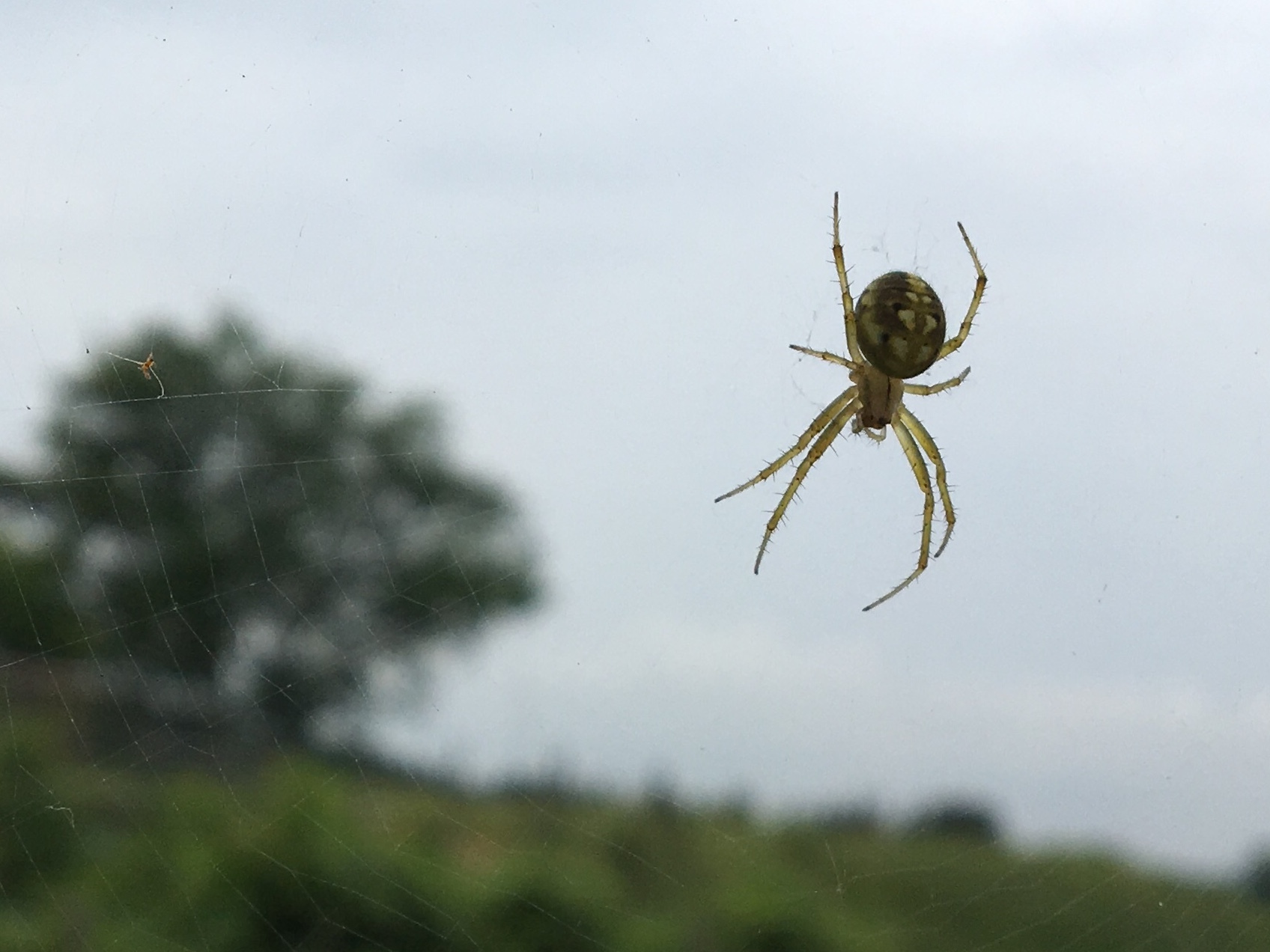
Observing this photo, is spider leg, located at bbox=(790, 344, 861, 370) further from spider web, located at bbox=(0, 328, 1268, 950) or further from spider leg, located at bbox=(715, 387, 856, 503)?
spider web, located at bbox=(0, 328, 1268, 950)

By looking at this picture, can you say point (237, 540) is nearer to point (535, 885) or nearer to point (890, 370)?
point (535, 885)

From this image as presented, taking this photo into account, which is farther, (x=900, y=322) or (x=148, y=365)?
(x=900, y=322)

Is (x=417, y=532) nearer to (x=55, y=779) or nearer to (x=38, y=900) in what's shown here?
(x=55, y=779)

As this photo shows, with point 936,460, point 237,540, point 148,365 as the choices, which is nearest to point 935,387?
point 936,460

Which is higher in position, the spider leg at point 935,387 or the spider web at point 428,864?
the spider leg at point 935,387

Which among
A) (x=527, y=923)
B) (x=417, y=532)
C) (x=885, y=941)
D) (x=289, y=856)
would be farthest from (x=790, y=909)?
(x=417, y=532)

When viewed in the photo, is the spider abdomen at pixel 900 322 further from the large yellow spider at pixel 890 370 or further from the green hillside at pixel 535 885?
the green hillside at pixel 535 885

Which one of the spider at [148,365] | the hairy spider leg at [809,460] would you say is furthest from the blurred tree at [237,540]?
the hairy spider leg at [809,460]
